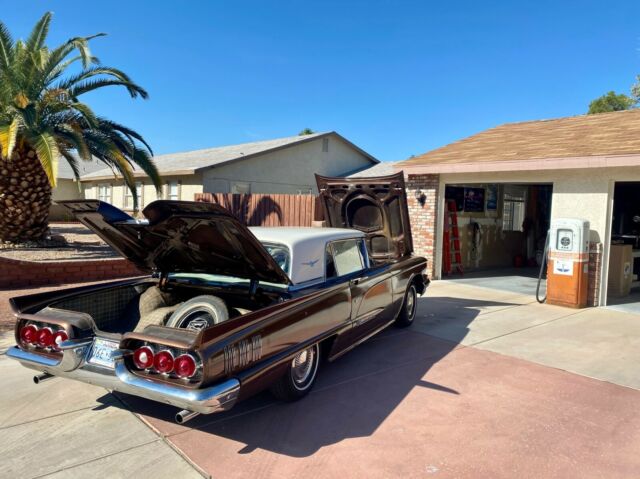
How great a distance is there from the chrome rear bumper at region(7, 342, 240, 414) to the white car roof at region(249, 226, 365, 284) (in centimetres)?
137

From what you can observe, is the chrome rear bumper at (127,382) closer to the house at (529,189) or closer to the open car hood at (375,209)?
the open car hood at (375,209)

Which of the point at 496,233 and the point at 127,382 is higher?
the point at 496,233

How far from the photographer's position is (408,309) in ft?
22.3

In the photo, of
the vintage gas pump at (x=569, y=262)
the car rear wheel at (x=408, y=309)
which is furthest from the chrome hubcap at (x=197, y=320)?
the vintage gas pump at (x=569, y=262)

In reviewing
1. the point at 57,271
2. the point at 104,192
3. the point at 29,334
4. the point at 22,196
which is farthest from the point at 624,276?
the point at 104,192

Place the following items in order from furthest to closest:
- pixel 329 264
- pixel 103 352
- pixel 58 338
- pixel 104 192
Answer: pixel 104 192, pixel 329 264, pixel 58 338, pixel 103 352

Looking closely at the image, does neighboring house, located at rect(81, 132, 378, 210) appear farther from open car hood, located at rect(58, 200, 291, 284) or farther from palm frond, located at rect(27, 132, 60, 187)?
open car hood, located at rect(58, 200, 291, 284)

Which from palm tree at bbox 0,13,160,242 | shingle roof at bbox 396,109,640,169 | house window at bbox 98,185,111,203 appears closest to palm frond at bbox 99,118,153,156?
palm tree at bbox 0,13,160,242

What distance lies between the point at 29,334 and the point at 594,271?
8567 millimetres

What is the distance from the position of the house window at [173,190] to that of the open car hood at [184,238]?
1570cm

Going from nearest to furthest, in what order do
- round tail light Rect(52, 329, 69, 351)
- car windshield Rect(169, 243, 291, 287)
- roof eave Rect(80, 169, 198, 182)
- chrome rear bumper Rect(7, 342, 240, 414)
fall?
chrome rear bumper Rect(7, 342, 240, 414) → round tail light Rect(52, 329, 69, 351) → car windshield Rect(169, 243, 291, 287) → roof eave Rect(80, 169, 198, 182)

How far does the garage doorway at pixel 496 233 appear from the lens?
12.1 metres

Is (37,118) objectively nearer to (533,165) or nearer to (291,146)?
(533,165)

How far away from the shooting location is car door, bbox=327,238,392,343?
4.98 m
